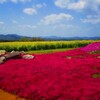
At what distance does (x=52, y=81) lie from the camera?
13.9 m

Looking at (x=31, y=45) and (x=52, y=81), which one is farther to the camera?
(x=31, y=45)

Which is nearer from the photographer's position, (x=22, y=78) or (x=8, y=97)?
(x=8, y=97)

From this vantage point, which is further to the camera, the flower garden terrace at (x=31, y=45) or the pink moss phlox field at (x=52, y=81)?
the flower garden terrace at (x=31, y=45)

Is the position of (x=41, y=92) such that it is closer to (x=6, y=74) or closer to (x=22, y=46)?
(x=6, y=74)

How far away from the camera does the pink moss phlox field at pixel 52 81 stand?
1191 cm

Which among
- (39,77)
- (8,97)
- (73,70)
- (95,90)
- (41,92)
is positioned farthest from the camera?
(73,70)

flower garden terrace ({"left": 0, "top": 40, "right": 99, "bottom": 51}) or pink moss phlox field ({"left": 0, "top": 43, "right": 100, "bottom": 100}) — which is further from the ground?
pink moss phlox field ({"left": 0, "top": 43, "right": 100, "bottom": 100})

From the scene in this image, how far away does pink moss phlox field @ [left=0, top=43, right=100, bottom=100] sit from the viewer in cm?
1191

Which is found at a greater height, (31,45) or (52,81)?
(52,81)

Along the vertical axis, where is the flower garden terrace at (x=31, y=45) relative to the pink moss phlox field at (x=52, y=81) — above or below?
below

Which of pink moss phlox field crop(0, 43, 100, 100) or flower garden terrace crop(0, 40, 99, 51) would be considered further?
flower garden terrace crop(0, 40, 99, 51)

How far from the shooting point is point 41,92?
1263 cm

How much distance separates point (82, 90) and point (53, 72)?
3.87m

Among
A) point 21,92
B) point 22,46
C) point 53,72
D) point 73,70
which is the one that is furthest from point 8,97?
point 22,46
